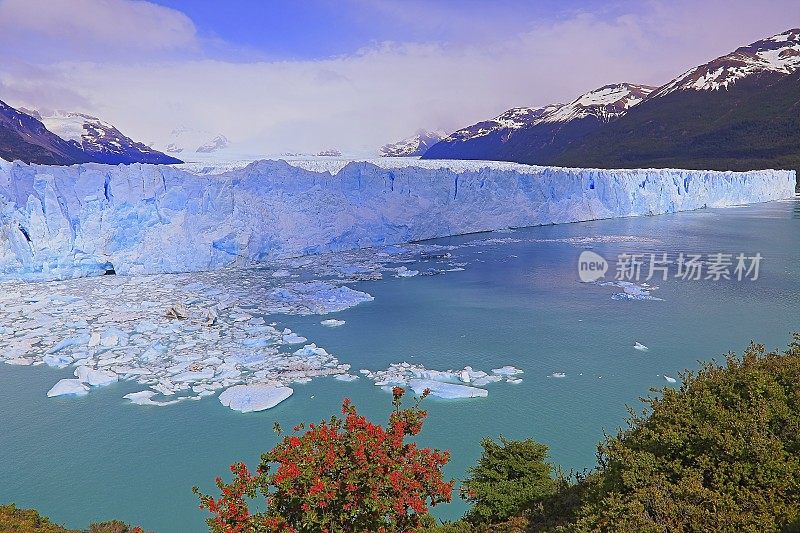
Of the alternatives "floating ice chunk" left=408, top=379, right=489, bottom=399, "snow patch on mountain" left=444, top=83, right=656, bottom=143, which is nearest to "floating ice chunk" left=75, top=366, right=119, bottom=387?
"floating ice chunk" left=408, top=379, right=489, bottom=399

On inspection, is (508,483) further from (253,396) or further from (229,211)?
(229,211)

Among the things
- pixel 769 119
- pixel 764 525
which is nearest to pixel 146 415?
pixel 764 525

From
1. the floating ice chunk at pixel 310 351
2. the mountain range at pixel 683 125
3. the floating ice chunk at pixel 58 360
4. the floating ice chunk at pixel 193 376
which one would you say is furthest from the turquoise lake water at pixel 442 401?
the mountain range at pixel 683 125

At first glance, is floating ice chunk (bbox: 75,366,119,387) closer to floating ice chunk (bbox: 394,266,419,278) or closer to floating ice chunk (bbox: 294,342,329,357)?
floating ice chunk (bbox: 294,342,329,357)

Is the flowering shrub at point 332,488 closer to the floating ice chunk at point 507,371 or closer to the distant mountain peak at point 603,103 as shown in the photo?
the floating ice chunk at point 507,371

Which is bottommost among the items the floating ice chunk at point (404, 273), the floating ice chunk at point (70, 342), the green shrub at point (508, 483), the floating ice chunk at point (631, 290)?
the floating ice chunk at point (70, 342)

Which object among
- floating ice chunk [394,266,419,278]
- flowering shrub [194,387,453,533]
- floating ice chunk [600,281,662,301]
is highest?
flowering shrub [194,387,453,533]
